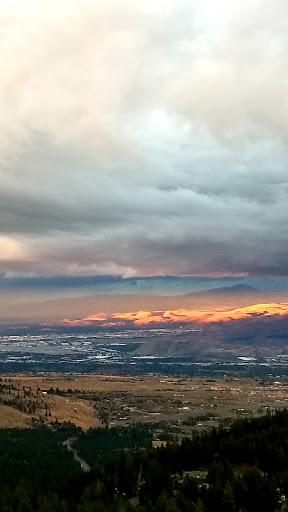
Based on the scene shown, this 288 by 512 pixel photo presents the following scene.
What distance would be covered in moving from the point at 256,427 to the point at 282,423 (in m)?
4.34

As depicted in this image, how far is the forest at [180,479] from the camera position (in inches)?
2096

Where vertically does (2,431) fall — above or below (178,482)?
below

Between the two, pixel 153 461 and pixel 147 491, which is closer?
pixel 147 491

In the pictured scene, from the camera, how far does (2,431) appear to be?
6368 inches

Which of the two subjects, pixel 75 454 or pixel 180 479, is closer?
pixel 180 479

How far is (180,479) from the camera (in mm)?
65812

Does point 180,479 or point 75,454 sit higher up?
point 180,479

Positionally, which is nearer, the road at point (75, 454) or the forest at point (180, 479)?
the forest at point (180, 479)

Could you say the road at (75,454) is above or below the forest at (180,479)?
below

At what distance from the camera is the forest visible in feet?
175

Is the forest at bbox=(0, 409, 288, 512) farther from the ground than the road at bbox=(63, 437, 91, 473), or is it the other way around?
the forest at bbox=(0, 409, 288, 512)

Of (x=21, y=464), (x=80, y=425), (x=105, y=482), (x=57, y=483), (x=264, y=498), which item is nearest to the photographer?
(x=264, y=498)

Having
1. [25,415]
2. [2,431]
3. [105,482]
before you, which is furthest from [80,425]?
[105,482]

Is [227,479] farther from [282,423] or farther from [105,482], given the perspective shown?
[282,423]
